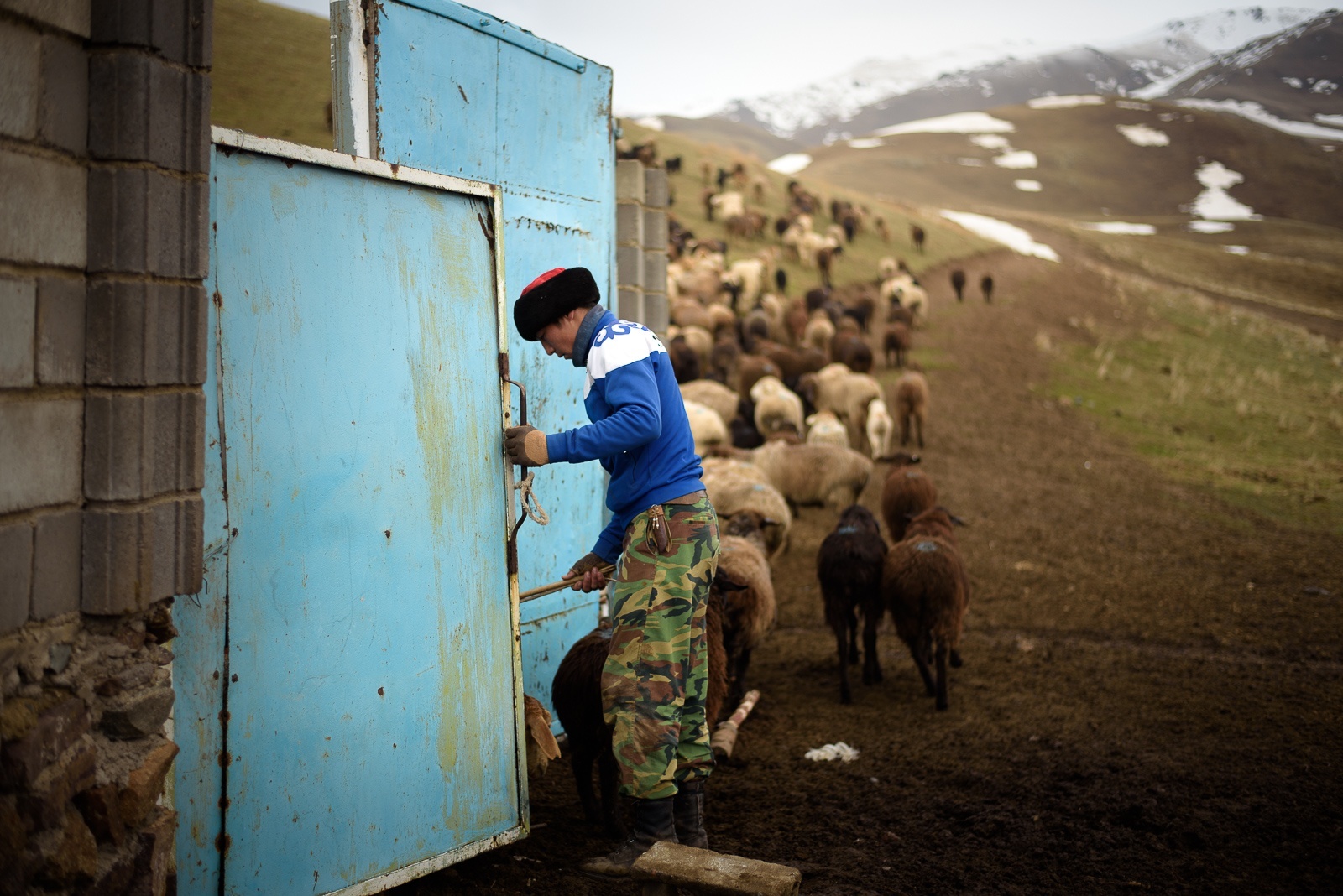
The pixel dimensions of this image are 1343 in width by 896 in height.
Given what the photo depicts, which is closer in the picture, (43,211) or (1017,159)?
(43,211)

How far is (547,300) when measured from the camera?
3.30m

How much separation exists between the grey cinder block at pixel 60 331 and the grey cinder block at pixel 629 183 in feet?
13.8

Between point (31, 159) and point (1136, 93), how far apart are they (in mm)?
186402

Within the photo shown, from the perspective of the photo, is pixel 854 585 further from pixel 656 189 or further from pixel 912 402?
pixel 912 402

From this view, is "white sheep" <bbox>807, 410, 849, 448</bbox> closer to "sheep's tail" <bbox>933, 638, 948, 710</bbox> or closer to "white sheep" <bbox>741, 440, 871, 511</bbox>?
"white sheep" <bbox>741, 440, 871, 511</bbox>

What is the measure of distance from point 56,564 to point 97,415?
358mm

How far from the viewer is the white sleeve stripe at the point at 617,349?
3.25 metres

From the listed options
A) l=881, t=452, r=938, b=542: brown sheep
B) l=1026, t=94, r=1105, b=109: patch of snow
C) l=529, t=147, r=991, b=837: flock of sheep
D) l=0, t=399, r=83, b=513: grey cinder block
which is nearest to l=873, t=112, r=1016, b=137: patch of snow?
l=1026, t=94, r=1105, b=109: patch of snow

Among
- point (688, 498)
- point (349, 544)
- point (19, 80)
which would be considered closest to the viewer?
point (19, 80)

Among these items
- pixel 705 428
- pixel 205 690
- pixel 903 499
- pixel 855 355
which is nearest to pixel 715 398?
pixel 705 428

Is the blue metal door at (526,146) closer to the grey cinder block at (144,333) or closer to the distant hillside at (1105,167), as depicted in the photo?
the grey cinder block at (144,333)

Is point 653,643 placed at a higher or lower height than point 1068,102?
lower

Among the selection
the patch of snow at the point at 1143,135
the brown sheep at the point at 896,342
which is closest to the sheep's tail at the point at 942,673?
the brown sheep at the point at 896,342

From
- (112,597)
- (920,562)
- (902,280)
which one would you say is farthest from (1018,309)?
(112,597)
